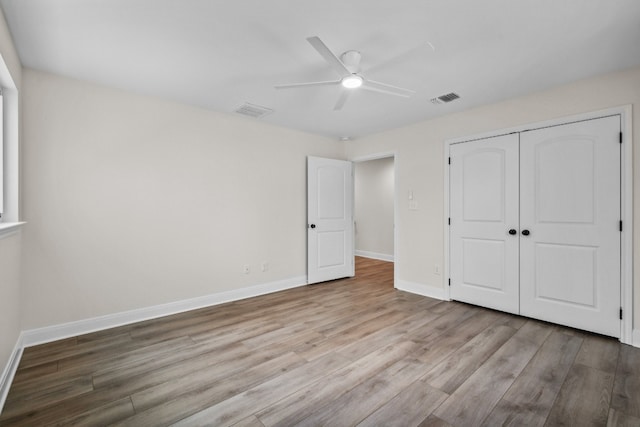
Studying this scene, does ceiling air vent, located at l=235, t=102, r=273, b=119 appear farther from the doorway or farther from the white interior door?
the doorway

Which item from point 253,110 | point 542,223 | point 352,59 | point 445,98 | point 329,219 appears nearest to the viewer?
point 352,59

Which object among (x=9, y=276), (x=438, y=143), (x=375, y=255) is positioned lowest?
(x=375, y=255)

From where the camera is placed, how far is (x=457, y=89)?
10.1 ft

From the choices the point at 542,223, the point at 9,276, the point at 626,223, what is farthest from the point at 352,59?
the point at 9,276

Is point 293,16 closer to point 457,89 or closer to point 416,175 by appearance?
point 457,89

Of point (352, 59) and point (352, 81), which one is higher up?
point (352, 59)

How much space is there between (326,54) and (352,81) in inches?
18.0

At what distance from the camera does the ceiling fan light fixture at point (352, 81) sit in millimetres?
2398

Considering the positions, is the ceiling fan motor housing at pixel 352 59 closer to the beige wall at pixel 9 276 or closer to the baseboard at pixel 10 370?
the beige wall at pixel 9 276

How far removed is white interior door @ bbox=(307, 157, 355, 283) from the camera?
4746 millimetres

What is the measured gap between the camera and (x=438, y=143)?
13.1 ft

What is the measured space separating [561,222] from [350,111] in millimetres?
2591

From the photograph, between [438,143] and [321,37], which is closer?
[321,37]

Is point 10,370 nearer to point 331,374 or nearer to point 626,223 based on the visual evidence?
point 331,374
